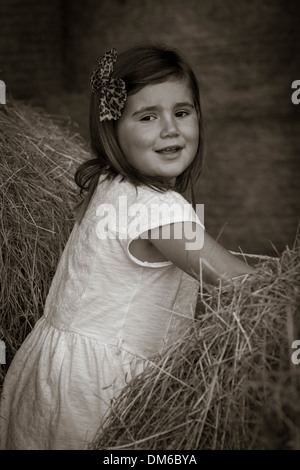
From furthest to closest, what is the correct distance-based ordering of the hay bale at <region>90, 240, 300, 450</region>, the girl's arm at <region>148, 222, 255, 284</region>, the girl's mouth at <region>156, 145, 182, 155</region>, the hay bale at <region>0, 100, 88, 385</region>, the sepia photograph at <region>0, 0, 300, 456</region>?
the hay bale at <region>0, 100, 88, 385</region>
the girl's mouth at <region>156, 145, 182, 155</region>
the girl's arm at <region>148, 222, 255, 284</region>
the sepia photograph at <region>0, 0, 300, 456</region>
the hay bale at <region>90, 240, 300, 450</region>

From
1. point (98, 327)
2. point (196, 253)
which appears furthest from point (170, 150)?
point (98, 327)

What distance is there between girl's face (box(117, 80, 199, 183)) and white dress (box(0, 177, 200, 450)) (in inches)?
4.0

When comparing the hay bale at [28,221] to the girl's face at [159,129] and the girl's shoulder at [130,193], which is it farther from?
the girl's face at [159,129]

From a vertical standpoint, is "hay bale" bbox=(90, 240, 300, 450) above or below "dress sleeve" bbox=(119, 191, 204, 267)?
below

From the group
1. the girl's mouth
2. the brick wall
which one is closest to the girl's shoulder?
the girl's mouth

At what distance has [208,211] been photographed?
190 inches

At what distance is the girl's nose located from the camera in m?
1.85

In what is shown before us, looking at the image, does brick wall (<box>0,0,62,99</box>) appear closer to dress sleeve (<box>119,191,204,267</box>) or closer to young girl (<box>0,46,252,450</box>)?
young girl (<box>0,46,252,450</box>)

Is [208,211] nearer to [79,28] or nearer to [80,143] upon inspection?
[79,28]

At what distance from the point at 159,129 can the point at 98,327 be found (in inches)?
22.9

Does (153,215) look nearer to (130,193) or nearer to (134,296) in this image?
(130,193)

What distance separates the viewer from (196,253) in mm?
1675
